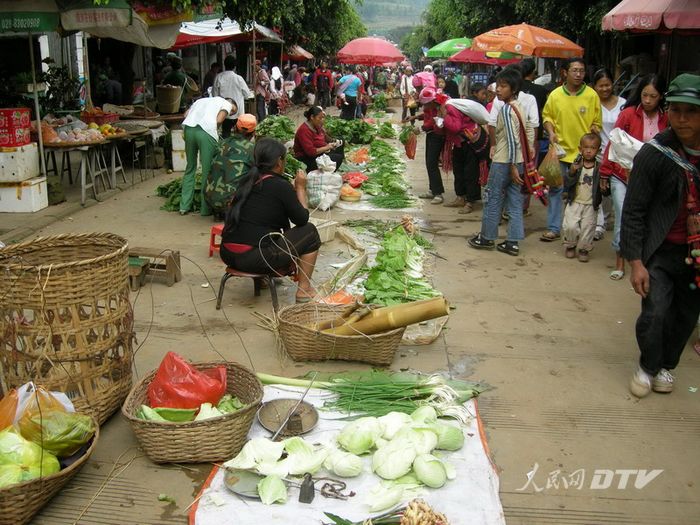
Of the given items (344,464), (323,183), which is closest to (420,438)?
(344,464)

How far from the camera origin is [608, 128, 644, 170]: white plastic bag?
6.15 metres

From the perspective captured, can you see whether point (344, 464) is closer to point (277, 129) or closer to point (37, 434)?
point (37, 434)

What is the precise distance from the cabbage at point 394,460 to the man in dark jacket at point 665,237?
185 centimetres

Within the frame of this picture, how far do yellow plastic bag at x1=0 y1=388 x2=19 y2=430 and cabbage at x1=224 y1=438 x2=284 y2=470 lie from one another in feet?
3.42

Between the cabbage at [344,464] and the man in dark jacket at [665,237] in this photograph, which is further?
the man in dark jacket at [665,237]

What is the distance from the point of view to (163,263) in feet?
21.3

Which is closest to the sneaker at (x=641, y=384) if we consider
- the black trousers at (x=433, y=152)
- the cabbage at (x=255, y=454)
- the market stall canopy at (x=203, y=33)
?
the cabbage at (x=255, y=454)

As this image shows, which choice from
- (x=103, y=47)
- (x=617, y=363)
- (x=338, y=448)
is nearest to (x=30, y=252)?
(x=338, y=448)

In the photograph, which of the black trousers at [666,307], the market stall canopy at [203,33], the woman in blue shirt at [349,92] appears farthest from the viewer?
the woman in blue shirt at [349,92]

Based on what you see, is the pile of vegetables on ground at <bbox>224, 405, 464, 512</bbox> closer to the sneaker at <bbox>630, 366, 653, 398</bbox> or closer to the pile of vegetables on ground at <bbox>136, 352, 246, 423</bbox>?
the pile of vegetables on ground at <bbox>136, 352, 246, 423</bbox>

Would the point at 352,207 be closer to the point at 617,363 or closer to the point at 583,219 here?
the point at 583,219

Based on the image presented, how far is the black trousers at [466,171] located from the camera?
9.48 meters

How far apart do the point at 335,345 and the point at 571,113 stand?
4.44 meters

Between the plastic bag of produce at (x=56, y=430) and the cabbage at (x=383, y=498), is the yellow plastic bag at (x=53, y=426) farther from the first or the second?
the cabbage at (x=383, y=498)
